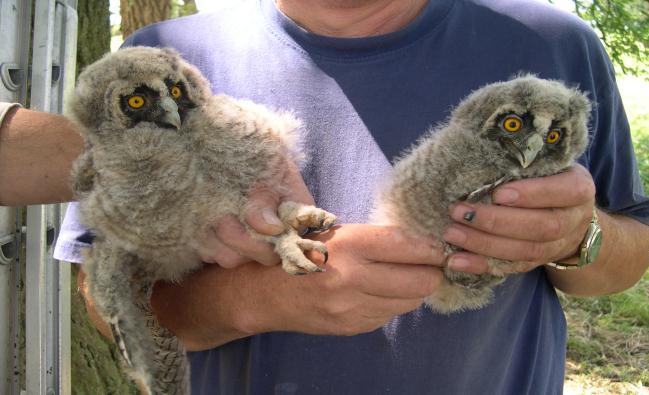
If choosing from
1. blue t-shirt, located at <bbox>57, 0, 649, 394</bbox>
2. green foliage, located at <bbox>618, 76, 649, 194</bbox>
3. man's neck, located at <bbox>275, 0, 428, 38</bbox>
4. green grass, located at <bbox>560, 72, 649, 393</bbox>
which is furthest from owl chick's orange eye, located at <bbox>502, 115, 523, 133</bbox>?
green foliage, located at <bbox>618, 76, 649, 194</bbox>

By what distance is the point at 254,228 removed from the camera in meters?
Result: 1.88

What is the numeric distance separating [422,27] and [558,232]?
104cm

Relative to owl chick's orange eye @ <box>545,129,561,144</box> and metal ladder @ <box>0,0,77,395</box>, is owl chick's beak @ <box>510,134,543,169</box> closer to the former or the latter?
owl chick's orange eye @ <box>545,129,561,144</box>

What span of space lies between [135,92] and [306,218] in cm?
68

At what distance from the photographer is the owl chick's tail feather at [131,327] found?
80.1 inches

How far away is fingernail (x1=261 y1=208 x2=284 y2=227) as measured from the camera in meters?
1.84

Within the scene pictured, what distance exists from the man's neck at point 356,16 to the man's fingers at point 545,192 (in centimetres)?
106

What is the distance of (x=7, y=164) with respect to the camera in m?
2.14

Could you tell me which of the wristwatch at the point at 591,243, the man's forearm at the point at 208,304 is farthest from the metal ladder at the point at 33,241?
the wristwatch at the point at 591,243

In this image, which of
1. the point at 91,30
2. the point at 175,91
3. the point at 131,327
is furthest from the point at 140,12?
the point at 131,327

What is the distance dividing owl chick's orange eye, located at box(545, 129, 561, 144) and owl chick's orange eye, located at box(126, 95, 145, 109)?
1.25m

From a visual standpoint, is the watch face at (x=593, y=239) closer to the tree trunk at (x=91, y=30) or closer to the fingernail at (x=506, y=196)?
the fingernail at (x=506, y=196)

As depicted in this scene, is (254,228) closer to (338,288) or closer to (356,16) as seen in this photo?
(338,288)

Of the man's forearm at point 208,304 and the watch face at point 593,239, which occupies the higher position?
the watch face at point 593,239
